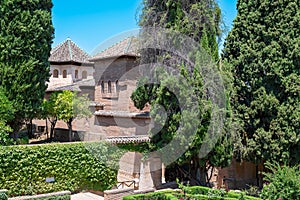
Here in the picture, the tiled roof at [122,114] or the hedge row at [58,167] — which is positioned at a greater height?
the tiled roof at [122,114]

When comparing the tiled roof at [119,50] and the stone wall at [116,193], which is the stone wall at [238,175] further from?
the tiled roof at [119,50]

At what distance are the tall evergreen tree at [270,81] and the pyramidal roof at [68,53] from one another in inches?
809

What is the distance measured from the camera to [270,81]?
50.4 ft

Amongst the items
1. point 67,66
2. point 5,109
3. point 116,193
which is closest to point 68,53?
point 67,66

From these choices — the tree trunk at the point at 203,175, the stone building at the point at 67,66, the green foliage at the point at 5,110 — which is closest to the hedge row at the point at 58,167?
the green foliage at the point at 5,110

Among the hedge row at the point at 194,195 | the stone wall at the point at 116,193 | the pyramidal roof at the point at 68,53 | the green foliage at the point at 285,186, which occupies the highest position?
the pyramidal roof at the point at 68,53

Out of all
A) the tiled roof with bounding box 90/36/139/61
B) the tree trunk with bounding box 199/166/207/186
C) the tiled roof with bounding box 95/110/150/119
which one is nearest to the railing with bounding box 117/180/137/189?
the tree trunk with bounding box 199/166/207/186

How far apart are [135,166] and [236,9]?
32.0 ft

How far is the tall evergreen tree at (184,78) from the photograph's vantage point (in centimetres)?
1364

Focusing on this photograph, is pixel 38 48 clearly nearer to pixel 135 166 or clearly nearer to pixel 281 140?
pixel 135 166

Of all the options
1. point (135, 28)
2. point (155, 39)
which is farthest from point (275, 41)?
point (135, 28)

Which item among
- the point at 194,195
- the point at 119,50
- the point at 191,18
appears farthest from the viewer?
the point at 119,50

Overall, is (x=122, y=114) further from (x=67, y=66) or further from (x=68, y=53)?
(x=68, y=53)

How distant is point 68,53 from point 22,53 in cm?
1582
